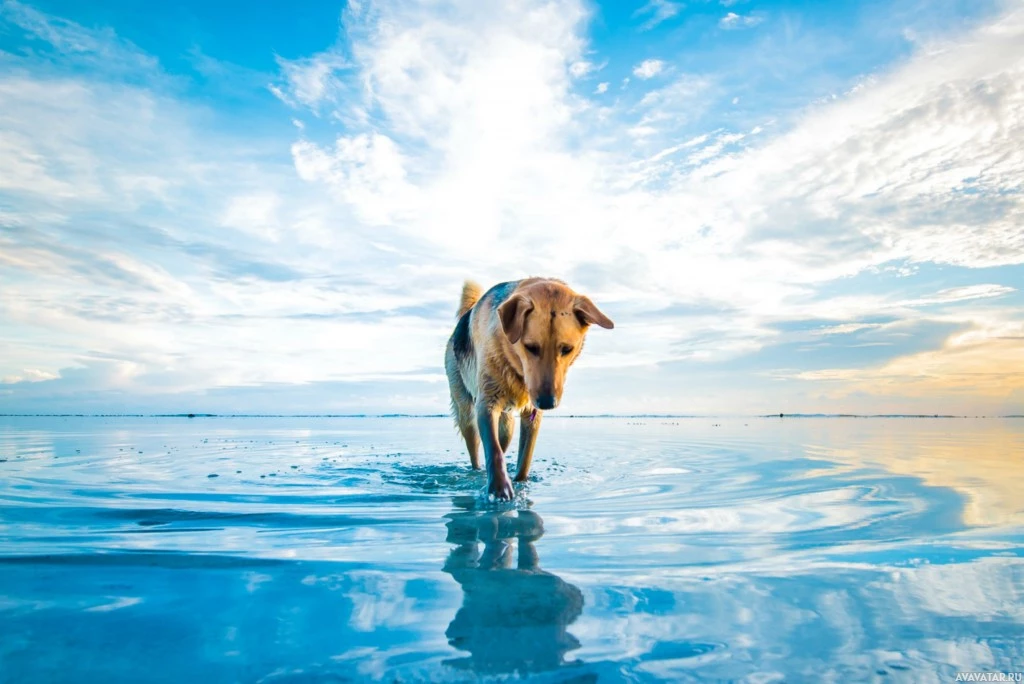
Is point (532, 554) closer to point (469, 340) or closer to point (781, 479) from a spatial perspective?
point (469, 340)

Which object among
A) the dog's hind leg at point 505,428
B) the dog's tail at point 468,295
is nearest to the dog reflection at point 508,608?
the dog's hind leg at point 505,428

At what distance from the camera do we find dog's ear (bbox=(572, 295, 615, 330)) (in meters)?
5.19

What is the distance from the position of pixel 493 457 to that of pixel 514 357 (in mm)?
1064

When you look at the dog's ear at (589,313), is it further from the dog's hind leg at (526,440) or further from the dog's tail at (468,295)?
the dog's tail at (468,295)

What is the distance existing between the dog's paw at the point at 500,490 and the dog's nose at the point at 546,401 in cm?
77

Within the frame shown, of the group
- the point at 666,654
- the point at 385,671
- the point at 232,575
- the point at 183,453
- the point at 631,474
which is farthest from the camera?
the point at 183,453

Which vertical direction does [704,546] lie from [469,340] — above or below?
below

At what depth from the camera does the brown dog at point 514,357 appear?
5.06 metres

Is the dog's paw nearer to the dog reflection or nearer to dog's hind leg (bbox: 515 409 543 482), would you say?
dog's hind leg (bbox: 515 409 543 482)

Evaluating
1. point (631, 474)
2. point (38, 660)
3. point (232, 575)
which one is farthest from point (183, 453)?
point (38, 660)

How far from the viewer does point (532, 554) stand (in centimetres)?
312

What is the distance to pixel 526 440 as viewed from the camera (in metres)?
6.41

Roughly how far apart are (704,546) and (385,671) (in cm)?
224

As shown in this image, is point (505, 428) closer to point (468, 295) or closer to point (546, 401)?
point (468, 295)
